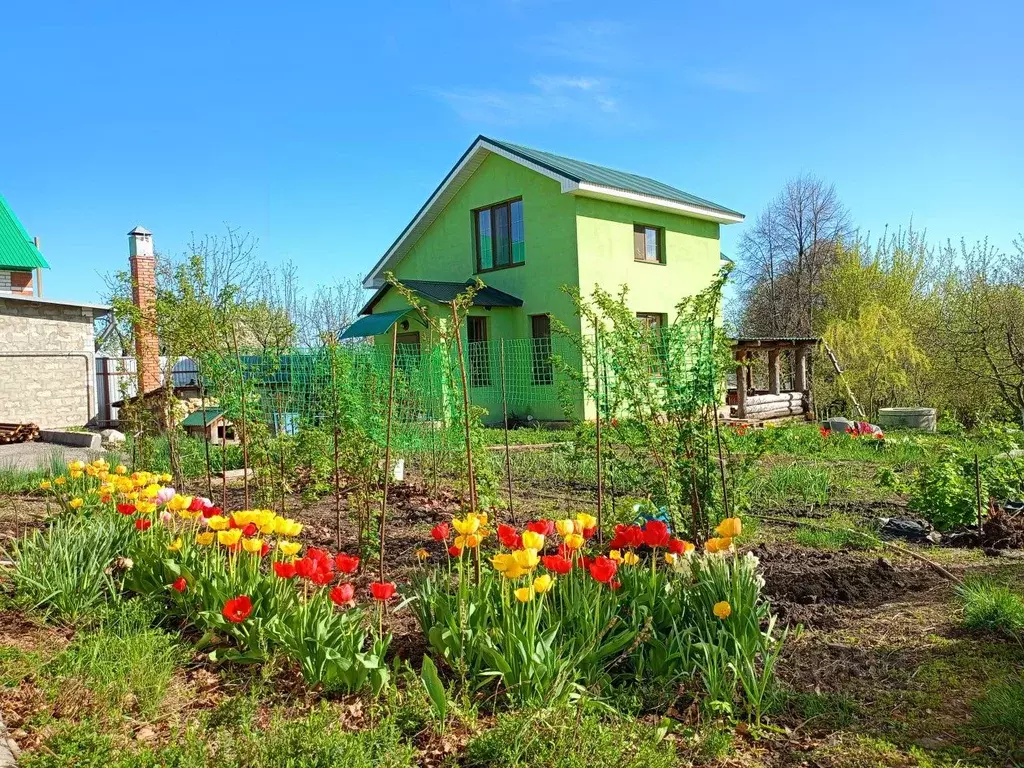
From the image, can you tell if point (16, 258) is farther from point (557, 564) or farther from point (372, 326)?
point (557, 564)

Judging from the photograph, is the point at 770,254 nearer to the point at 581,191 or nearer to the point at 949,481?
the point at 581,191

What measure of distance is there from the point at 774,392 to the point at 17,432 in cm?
1699

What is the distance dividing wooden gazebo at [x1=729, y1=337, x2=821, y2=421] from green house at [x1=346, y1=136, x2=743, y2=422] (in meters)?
2.40

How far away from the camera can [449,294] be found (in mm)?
15945

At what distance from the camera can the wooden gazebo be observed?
52.4 feet

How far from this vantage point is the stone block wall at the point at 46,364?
16.6 meters

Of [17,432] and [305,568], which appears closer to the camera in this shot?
[305,568]

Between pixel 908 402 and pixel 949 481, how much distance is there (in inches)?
493

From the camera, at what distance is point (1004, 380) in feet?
45.1

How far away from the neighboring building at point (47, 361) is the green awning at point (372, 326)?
23.0ft

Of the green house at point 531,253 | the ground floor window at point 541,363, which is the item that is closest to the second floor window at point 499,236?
the green house at point 531,253

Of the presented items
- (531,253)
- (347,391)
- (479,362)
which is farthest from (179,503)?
(531,253)

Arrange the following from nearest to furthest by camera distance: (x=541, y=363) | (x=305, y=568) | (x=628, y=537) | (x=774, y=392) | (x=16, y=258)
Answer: (x=305, y=568) < (x=628, y=537) < (x=541, y=363) < (x=774, y=392) < (x=16, y=258)

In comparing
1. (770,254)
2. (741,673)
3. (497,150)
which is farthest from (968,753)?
(770,254)
